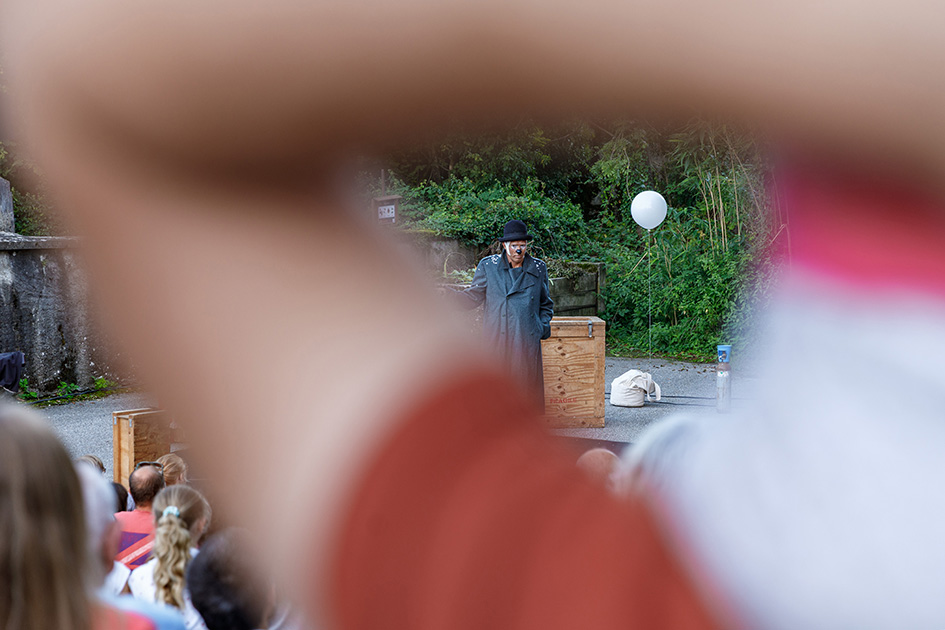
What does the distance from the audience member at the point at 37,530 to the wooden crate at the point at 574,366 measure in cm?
577

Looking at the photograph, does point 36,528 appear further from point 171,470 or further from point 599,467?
point 171,470

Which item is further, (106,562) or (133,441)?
(133,441)

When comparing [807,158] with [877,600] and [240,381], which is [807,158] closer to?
[877,600]

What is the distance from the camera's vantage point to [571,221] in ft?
47.3

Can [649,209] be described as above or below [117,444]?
above

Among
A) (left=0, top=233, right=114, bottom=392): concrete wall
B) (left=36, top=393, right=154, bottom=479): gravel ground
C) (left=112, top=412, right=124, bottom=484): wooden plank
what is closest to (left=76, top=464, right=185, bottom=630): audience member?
(left=112, top=412, right=124, bottom=484): wooden plank

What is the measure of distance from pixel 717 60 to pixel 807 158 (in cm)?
8

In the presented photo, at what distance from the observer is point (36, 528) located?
106cm

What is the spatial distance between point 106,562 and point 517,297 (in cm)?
441

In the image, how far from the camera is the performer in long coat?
6.06 meters

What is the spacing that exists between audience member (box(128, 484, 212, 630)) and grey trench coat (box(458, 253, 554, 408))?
359cm

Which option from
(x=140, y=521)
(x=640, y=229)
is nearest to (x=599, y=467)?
(x=140, y=521)

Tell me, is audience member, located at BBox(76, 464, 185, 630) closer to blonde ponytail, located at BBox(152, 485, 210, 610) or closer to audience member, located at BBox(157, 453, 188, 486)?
blonde ponytail, located at BBox(152, 485, 210, 610)

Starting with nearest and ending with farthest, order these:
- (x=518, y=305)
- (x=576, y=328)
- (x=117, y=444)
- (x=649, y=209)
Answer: (x=117, y=444)
(x=518, y=305)
(x=576, y=328)
(x=649, y=209)
